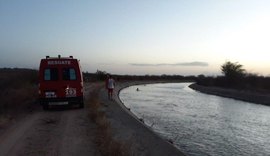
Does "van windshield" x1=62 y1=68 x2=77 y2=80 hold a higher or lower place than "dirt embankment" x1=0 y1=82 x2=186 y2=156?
higher

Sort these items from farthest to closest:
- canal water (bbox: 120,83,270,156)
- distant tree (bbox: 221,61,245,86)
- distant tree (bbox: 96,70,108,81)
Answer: distant tree (bbox: 96,70,108,81)
distant tree (bbox: 221,61,245,86)
canal water (bbox: 120,83,270,156)

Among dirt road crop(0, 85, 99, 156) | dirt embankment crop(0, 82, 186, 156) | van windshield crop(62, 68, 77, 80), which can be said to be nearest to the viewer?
dirt road crop(0, 85, 99, 156)

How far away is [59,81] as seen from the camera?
21.7 m

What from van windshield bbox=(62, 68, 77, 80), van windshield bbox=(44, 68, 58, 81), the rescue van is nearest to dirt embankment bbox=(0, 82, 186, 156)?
the rescue van

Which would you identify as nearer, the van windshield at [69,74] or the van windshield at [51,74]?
the van windshield at [51,74]

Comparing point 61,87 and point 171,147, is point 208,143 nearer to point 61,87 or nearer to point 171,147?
point 171,147

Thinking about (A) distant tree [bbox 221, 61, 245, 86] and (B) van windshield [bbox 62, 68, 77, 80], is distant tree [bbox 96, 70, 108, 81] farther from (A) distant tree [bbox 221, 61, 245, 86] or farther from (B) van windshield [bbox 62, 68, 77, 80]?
(B) van windshield [bbox 62, 68, 77, 80]

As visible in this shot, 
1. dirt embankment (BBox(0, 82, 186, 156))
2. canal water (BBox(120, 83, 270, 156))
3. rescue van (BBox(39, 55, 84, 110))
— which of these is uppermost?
rescue van (BBox(39, 55, 84, 110))

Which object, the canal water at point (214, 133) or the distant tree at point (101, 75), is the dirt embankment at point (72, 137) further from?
the distant tree at point (101, 75)

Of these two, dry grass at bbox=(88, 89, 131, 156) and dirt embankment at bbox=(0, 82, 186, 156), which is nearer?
dry grass at bbox=(88, 89, 131, 156)

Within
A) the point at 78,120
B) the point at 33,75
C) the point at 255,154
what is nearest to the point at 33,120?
the point at 78,120

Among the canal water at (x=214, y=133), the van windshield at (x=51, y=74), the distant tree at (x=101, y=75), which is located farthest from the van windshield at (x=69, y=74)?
the distant tree at (x=101, y=75)

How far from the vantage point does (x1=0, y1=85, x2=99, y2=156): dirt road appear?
11445mm

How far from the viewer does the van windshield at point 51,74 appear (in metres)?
21.6
